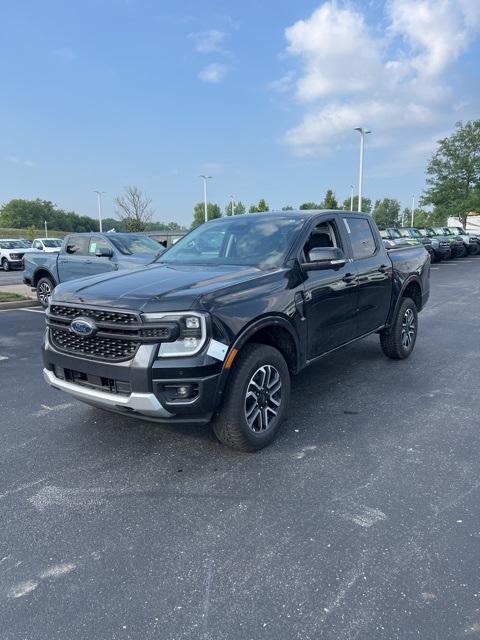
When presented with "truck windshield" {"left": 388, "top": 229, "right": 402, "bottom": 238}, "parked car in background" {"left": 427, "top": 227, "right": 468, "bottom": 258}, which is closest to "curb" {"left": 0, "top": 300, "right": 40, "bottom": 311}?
"truck windshield" {"left": 388, "top": 229, "right": 402, "bottom": 238}

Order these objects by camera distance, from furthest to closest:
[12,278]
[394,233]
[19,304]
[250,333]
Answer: [394,233] < [12,278] < [19,304] < [250,333]

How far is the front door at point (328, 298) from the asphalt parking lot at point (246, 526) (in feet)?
2.19

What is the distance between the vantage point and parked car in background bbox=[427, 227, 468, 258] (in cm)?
2689

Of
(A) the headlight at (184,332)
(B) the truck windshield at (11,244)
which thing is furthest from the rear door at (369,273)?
(B) the truck windshield at (11,244)

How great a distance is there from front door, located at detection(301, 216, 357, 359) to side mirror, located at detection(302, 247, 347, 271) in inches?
3.8

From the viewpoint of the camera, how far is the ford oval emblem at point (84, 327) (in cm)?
326

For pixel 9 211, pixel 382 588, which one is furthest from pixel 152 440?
pixel 9 211

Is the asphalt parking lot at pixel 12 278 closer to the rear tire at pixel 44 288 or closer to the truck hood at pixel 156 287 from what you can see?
the rear tire at pixel 44 288

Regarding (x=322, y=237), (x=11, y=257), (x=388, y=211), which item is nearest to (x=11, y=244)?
(x=11, y=257)

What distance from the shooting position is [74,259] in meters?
10.9

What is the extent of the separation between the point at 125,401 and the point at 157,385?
0.84 ft

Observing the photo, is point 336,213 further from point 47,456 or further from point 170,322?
point 47,456

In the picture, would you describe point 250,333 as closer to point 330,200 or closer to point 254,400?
point 254,400

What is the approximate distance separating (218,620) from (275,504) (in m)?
0.94
